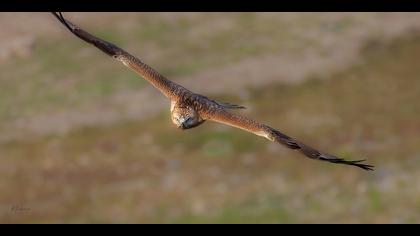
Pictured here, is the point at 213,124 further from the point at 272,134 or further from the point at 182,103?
the point at 272,134

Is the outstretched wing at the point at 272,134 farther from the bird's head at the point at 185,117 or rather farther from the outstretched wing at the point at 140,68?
the outstretched wing at the point at 140,68

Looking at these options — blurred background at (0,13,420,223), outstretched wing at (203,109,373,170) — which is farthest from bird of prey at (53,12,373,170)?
blurred background at (0,13,420,223)

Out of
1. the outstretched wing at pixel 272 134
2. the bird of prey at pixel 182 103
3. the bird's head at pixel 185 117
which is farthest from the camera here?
the bird's head at pixel 185 117

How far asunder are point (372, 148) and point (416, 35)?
15380mm

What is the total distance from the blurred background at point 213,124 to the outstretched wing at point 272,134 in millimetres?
21583

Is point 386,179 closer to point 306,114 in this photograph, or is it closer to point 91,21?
point 306,114

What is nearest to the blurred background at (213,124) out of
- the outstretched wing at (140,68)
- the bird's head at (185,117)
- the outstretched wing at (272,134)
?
the outstretched wing at (140,68)

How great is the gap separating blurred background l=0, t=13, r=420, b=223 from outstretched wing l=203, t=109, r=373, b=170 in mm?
21583

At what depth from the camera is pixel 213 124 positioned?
159 ft

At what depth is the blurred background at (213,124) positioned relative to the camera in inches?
1704

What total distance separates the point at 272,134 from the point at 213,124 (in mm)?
29554

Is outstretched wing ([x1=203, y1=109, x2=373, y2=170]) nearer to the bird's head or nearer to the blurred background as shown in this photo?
the bird's head

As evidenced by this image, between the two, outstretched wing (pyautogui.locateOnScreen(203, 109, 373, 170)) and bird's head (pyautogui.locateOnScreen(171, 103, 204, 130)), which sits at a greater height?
bird's head (pyautogui.locateOnScreen(171, 103, 204, 130))

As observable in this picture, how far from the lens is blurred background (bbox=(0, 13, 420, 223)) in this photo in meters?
43.3
